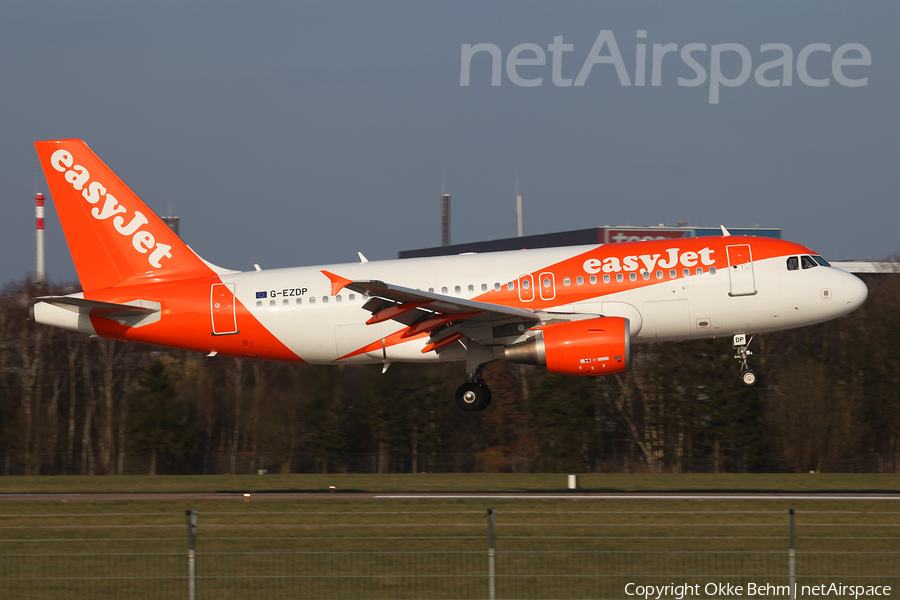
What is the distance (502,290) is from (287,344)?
6275 mm

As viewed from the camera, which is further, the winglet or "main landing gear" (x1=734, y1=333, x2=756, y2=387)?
"main landing gear" (x1=734, y1=333, x2=756, y2=387)

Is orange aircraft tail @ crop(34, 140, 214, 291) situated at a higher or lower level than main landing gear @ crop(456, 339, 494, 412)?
higher

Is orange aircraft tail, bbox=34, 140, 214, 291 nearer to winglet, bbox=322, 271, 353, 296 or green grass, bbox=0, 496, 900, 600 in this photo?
winglet, bbox=322, 271, 353, 296

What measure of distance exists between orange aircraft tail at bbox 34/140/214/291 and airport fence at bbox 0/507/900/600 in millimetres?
9227

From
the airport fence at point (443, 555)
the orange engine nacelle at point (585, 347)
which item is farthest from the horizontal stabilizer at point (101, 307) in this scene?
the orange engine nacelle at point (585, 347)

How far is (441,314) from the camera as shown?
24953mm

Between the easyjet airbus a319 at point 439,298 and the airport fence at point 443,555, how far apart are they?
20.9 feet

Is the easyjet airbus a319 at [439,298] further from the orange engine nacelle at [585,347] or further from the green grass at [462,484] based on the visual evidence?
the green grass at [462,484]

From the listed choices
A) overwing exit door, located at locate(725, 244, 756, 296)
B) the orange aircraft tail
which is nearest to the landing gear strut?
overwing exit door, located at locate(725, 244, 756, 296)

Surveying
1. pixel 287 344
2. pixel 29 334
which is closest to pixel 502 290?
pixel 287 344

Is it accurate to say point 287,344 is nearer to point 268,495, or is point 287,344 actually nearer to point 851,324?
point 268,495

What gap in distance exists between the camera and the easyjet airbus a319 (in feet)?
81.1

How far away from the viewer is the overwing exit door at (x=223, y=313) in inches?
1048

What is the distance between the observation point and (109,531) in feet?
61.0
